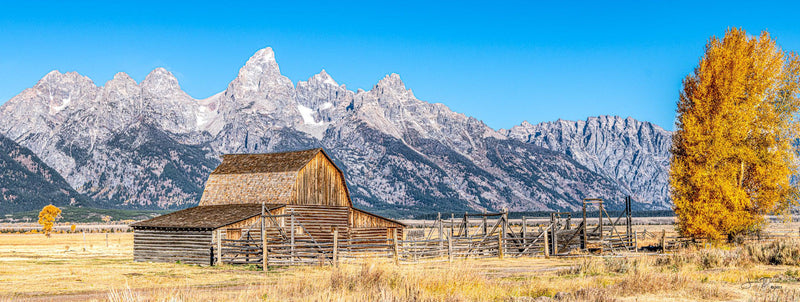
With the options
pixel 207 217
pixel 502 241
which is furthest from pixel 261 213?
pixel 502 241

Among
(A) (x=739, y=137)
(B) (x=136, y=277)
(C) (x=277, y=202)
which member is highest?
(A) (x=739, y=137)

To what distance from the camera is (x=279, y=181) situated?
41031 millimetres

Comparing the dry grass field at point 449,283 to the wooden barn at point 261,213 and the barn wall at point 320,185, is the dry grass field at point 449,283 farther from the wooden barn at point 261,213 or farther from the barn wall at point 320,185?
the barn wall at point 320,185

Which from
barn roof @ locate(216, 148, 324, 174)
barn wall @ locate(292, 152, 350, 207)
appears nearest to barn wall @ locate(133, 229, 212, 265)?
barn wall @ locate(292, 152, 350, 207)

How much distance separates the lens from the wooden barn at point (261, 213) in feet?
114

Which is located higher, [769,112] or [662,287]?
[769,112]

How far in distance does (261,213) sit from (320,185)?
7.17 m

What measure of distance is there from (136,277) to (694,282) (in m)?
18.8

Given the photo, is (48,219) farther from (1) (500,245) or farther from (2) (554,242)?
(2) (554,242)

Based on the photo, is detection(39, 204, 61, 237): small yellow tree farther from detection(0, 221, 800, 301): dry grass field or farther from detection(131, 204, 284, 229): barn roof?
detection(0, 221, 800, 301): dry grass field

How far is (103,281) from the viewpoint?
74.3 ft

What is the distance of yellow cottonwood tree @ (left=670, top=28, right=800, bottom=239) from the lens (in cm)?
3042

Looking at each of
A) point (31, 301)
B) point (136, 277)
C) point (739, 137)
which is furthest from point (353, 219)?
point (31, 301)

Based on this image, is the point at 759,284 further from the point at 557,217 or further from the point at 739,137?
the point at 557,217
